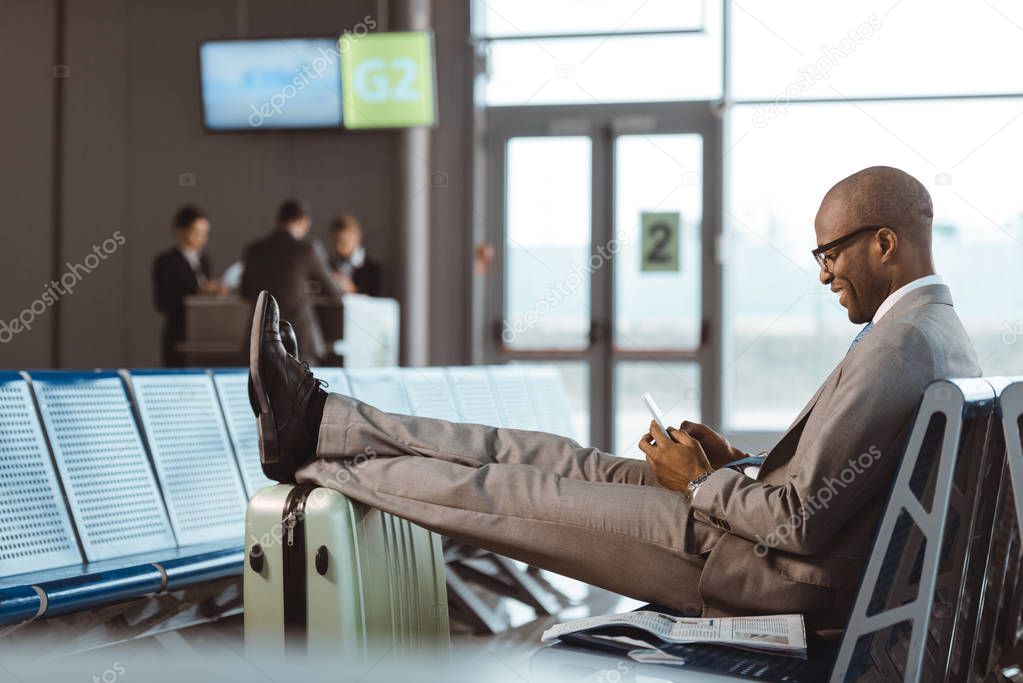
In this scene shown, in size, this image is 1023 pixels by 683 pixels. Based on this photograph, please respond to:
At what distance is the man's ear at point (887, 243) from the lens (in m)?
1.93

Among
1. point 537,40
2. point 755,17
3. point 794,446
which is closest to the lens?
point 794,446

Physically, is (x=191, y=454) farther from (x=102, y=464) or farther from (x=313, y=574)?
(x=313, y=574)

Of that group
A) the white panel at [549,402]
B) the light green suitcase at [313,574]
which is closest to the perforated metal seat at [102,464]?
the light green suitcase at [313,574]

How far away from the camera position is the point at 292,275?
6113 mm

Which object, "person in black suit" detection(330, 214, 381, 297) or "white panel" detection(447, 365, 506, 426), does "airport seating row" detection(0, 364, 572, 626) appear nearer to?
"white panel" detection(447, 365, 506, 426)

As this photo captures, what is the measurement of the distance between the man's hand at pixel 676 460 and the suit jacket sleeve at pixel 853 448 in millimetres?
268

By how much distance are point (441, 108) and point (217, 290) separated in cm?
239

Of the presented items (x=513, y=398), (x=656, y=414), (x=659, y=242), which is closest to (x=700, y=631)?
(x=656, y=414)

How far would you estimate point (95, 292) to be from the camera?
8.90 meters

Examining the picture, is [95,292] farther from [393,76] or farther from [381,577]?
[381,577]

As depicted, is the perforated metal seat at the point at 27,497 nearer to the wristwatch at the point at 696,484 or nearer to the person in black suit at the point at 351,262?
the wristwatch at the point at 696,484

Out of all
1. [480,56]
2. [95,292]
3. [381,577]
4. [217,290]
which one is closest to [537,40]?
[480,56]

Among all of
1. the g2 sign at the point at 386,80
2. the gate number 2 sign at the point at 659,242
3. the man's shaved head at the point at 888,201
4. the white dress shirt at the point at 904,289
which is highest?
the g2 sign at the point at 386,80

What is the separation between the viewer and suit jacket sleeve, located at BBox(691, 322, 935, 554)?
5.39 ft
